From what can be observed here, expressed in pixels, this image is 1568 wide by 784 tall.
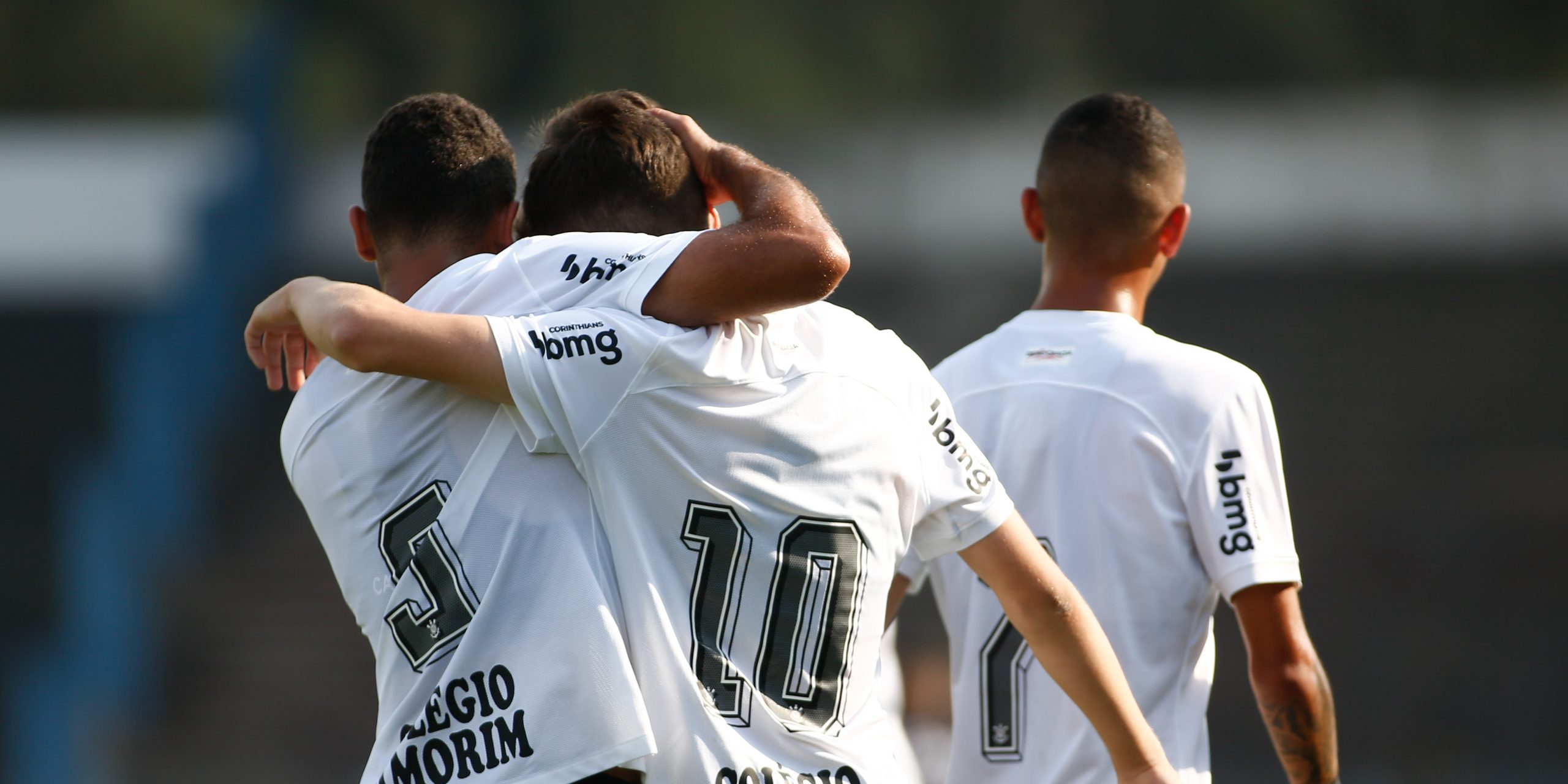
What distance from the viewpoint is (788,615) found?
2.04 meters

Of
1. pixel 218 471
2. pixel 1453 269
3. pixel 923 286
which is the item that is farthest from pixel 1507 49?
pixel 218 471

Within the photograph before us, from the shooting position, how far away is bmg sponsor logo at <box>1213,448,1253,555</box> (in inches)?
106

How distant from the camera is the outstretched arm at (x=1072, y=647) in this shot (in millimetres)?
2205

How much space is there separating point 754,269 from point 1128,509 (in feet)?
3.68

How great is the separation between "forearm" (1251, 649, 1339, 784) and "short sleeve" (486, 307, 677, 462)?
1.42 metres

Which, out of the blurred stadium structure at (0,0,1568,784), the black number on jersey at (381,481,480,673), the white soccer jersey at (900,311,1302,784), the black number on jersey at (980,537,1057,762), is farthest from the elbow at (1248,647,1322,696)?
the blurred stadium structure at (0,0,1568,784)

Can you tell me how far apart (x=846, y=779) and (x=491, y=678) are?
0.51 meters

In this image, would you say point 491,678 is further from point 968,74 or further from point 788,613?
point 968,74

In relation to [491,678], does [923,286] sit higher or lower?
higher

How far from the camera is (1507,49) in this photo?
11898 millimetres

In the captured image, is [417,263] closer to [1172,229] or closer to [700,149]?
[700,149]

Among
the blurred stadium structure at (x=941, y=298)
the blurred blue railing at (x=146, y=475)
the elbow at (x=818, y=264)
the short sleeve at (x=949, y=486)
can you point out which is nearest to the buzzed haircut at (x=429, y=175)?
the elbow at (x=818, y=264)

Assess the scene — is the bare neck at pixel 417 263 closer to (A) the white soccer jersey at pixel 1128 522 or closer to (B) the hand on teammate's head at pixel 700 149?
(B) the hand on teammate's head at pixel 700 149

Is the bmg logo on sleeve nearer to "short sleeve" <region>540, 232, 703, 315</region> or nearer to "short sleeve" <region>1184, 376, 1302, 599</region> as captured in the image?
"short sleeve" <region>540, 232, 703, 315</region>
